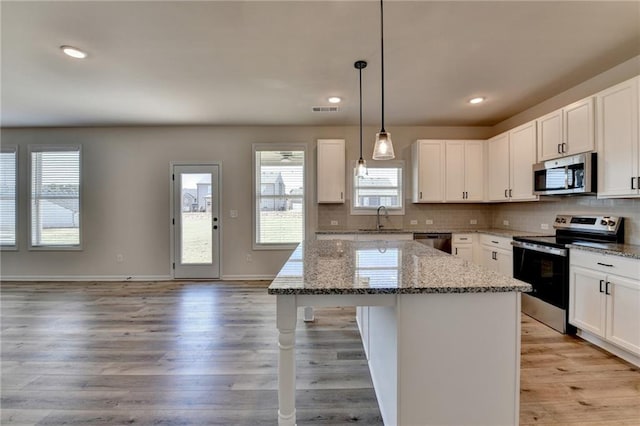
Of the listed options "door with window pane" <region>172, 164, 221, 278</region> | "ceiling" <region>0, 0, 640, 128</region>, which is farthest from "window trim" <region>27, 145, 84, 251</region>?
"door with window pane" <region>172, 164, 221, 278</region>

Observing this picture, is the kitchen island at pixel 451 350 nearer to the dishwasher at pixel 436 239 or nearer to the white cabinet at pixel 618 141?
the white cabinet at pixel 618 141

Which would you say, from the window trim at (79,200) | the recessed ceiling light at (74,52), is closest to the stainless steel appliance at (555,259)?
the recessed ceiling light at (74,52)

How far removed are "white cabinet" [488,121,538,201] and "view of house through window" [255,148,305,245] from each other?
2.92 meters

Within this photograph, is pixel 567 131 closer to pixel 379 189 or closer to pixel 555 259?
pixel 555 259

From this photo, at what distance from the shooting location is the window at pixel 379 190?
4.90 meters

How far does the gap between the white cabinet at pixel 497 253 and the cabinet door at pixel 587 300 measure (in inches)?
33.8

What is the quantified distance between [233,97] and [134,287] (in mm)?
3271

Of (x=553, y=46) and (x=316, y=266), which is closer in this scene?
(x=316, y=266)

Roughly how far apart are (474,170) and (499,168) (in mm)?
380

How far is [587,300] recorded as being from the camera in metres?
2.53

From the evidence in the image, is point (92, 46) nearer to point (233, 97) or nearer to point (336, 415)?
point (233, 97)

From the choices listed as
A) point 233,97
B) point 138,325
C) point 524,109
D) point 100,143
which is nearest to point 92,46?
point 233,97

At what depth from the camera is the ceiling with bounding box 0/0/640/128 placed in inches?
81.7

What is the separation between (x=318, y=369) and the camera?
2201mm
